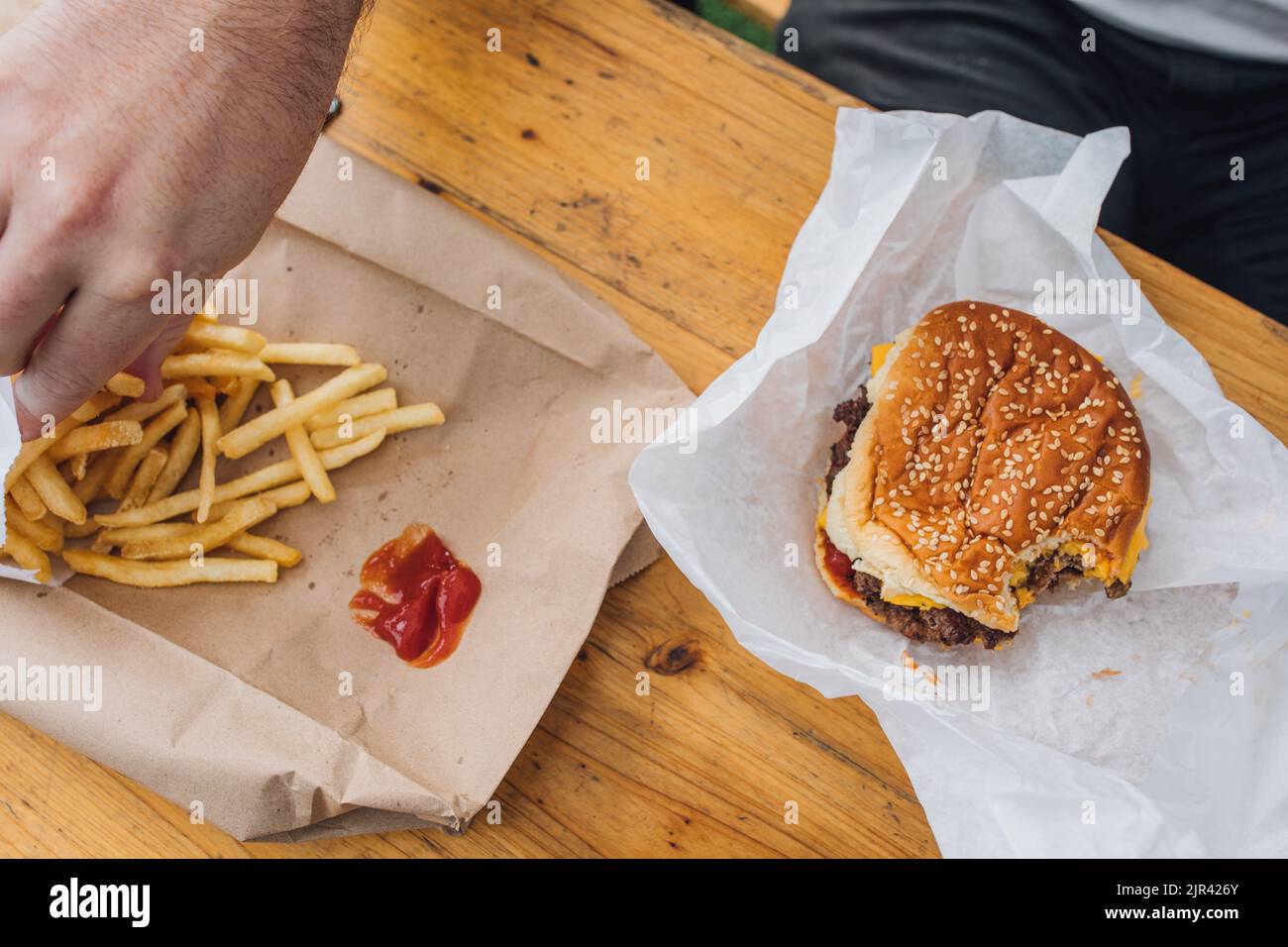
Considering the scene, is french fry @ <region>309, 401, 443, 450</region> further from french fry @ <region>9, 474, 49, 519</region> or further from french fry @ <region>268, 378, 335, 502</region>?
french fry @ <region>9, 474, 49, 519</region>

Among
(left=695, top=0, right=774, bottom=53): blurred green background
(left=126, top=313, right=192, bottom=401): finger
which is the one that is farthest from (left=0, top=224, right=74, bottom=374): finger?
(left=695, top=0, right=774, bottom=53): blurred green background

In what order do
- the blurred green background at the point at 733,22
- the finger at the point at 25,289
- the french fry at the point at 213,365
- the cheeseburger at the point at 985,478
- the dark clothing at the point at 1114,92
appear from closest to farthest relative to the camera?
the finger at the point at 25,289
the cheeseburger at the point at 985,478
the french fry at the point at 213,365
the dark clothing at the point at 1114,92
the blurred green background at the point at 733,22

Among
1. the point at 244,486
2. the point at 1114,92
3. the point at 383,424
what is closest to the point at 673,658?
the point at 383,424

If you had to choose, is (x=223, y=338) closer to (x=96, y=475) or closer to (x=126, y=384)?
(x=126, y=384)

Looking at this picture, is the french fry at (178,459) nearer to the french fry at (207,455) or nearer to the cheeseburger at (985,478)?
the french fry at (207,455)

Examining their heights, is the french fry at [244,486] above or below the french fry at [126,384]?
below

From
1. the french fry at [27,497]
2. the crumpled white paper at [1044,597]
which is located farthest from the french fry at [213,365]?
the crumpled white paper at [1044,597]
